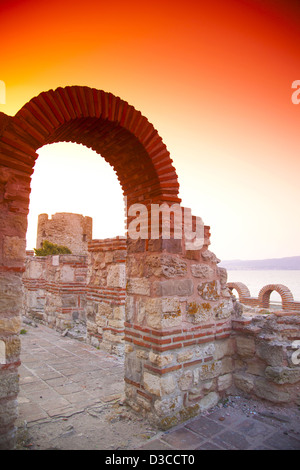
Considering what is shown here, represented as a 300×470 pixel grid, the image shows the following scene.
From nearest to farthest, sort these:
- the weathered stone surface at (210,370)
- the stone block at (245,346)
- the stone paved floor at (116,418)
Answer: the stone paved floor at (116,418)
the weathered stone surface at (210,370)
the stone block at (245,346)

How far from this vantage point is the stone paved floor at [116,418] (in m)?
2.48

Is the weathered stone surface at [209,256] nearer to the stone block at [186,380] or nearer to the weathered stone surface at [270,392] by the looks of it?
the stone block at [186,380]

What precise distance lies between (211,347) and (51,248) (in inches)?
853

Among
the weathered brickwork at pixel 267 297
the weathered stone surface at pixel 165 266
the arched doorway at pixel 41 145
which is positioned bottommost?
the weathered brickwork at pixel 267 297

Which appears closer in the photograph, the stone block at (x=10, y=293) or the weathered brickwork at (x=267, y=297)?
the stone block at (x=10, y=293)

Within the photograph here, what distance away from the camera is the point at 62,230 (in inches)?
Result: 971

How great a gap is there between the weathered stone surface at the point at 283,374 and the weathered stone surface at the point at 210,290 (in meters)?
0.94

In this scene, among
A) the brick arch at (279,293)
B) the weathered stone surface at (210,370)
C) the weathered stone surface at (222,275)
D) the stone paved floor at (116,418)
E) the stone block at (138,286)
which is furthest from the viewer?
the brick arch at (279,293)

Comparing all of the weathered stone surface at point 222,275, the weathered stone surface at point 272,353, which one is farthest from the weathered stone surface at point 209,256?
the weathered stone surface at point 272,353

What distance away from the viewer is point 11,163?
225 cm

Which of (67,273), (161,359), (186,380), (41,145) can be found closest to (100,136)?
(41,145)

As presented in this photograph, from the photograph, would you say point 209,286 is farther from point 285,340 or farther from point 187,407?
point 187,407

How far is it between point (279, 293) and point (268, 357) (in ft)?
41.9
